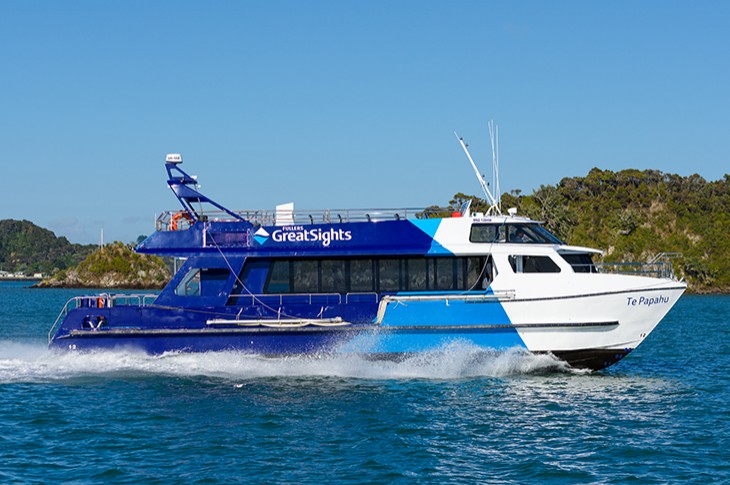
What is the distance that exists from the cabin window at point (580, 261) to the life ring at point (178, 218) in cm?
935

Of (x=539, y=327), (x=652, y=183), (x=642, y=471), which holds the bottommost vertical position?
(x=642, y=471)

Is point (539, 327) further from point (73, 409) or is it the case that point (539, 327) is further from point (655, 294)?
point (73, 409)

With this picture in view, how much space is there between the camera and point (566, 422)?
48.8 ft

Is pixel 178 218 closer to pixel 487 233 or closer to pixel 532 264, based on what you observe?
pixel 487 233

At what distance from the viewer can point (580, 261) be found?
19.8 meters

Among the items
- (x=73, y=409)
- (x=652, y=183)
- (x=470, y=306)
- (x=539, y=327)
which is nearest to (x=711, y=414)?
(x=539, y=327)

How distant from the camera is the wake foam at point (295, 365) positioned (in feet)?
62.0

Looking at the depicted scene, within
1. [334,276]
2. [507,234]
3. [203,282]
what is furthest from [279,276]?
[507,234]

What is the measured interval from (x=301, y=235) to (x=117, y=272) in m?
117

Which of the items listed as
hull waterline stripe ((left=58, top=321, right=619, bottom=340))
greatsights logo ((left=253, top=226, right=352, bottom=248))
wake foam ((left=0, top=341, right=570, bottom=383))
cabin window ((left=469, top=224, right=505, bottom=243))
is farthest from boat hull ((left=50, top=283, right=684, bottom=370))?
greatsights logo ((left=253, top=226, right=352, bottom=248))

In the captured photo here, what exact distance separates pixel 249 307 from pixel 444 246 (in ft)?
16.2

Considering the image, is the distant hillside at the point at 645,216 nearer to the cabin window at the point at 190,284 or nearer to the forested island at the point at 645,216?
the forested island at the point at 645,216

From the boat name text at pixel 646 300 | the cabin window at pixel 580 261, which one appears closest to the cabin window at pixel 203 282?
the cabin window at pixel 580 261

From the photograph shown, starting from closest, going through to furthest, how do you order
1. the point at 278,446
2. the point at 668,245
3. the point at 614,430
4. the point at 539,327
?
1. the point at 278,446
2. the point at 614,430
3. the point at 539,327
4. the point at 668,245
